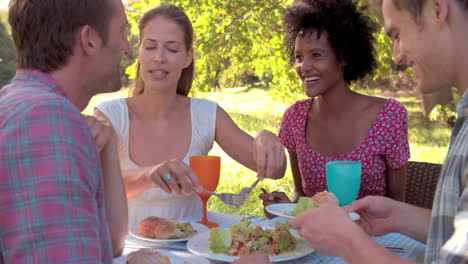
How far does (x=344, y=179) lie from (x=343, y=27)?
1488 millimetres

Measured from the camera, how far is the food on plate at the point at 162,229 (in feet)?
5.74

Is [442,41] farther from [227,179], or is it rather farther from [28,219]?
[227,179]

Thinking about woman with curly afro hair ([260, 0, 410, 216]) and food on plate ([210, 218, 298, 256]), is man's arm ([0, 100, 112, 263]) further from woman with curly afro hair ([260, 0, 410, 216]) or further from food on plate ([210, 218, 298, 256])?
woman with curly afro hair ([260, 0, 410, 216])

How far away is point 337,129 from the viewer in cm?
297

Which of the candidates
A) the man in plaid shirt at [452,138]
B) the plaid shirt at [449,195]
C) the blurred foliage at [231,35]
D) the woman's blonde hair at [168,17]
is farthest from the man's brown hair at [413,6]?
the blurred foliage at [231,35]

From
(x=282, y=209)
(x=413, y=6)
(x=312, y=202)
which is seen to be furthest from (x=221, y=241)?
(x=413, y=6)

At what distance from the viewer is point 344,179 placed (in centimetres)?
179

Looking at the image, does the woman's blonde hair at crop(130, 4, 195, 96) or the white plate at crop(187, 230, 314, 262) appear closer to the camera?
the white plate at crop(187, 230, 314, 262)

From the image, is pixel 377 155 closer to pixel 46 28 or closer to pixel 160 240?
pixel 160 240

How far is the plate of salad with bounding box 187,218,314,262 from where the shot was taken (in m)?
1.56

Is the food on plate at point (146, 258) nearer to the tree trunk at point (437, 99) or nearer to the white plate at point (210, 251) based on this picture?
the white plate at point (210, 251)

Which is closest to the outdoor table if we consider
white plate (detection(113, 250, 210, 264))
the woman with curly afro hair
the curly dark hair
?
white plate (detection(113, 250, 210, 264))

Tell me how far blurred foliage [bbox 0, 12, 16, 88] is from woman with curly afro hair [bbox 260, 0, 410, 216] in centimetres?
680

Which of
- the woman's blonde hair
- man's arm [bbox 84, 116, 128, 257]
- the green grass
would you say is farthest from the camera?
the green grass
